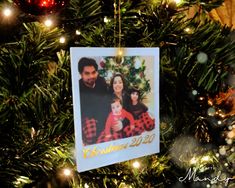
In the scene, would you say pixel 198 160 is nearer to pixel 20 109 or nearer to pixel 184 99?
pixel 184 99

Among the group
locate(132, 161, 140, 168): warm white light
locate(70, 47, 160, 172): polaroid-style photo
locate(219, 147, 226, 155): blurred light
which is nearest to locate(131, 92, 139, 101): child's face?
locate(70, 47, 160, 172): polaroid-style photo

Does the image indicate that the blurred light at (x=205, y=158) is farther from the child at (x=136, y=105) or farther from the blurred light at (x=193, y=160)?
the child at (x=136, y=105)

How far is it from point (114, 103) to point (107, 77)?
4 cm

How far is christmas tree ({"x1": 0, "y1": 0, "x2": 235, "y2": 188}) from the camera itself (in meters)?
0.50

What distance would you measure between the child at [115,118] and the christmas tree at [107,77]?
0.16 feet

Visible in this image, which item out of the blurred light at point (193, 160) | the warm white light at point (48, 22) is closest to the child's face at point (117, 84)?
the warm white light at point (48, 22)

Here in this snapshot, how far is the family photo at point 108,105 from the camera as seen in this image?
49 centimetres

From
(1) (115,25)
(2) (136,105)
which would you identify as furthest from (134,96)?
(1) (115,25)

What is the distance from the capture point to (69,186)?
546mm

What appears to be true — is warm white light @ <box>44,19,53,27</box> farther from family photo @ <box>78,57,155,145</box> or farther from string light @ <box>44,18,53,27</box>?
family photo @ <box>78,57,155,145</box>

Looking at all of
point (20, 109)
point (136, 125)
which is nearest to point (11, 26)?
point (20, 109)

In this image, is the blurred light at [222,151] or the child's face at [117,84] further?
the blurred light at [222,151]

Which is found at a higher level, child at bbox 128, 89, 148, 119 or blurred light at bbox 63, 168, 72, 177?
child at bbox 128, 89, 148, 119

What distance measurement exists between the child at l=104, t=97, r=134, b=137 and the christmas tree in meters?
0.05
